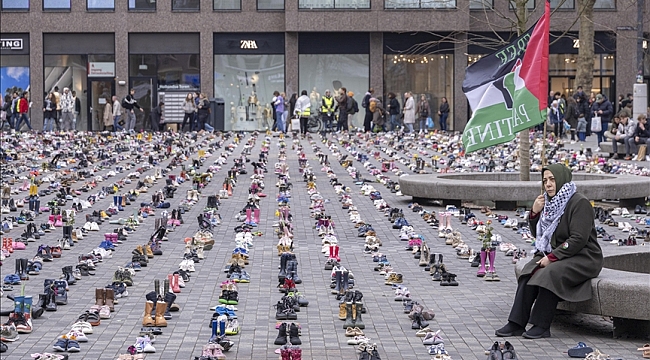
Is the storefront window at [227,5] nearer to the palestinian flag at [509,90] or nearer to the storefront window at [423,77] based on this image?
the storefront window at [423,77]

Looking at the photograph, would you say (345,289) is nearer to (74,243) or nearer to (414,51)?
(74,243)

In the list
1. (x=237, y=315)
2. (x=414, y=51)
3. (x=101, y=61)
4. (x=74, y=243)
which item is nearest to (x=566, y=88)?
(x=414, y=51)

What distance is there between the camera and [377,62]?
5288 cm

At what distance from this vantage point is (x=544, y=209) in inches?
362

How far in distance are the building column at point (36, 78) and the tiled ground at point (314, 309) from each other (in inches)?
1519

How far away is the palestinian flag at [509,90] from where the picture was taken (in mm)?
13445

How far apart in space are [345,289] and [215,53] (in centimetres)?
4250

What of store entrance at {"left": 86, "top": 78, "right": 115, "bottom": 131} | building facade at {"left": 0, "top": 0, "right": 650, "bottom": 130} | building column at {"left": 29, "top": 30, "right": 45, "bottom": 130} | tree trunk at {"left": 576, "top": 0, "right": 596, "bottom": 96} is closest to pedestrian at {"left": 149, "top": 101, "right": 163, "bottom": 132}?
building facade at {"left": 0, "top": 0, "right": 650, "bottom": 130}

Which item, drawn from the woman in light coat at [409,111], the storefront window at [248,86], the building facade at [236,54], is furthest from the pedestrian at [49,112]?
the woman in light coat at [409,111]

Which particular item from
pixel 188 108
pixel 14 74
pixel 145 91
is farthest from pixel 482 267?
pixel 14 74

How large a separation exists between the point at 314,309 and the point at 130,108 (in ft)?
128

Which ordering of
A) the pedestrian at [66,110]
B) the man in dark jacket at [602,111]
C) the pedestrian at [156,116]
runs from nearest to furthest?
the man in dark jacket at [602,111]
the pedestrian at [66,110]
the pedestrian at [156,116]

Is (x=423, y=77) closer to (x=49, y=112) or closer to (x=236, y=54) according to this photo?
(x=236, y=54)

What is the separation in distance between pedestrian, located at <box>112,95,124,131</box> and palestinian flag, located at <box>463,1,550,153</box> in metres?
34.7
